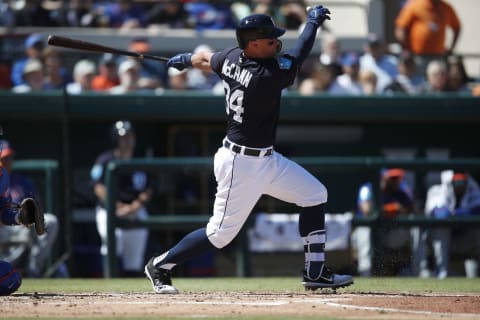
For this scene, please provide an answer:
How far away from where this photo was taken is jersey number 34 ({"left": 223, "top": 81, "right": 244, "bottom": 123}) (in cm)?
658

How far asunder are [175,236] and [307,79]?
233 cm

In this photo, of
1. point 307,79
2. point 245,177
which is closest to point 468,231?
point 307,79

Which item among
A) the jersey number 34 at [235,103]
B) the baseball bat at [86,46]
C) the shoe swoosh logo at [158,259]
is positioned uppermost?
the baseball bat at [86,46]

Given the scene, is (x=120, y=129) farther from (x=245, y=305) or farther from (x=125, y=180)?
(x=245, y=305)

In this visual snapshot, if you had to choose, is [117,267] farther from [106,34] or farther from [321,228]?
[321,228]

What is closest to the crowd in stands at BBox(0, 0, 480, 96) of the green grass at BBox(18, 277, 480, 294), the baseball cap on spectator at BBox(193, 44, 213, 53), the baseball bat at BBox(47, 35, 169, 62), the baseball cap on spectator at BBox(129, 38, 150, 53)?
the baseball cap on spectator at BBox(129, 38, 150, 53)

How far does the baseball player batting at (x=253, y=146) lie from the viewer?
6.55 meters

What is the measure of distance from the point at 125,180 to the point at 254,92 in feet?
14.8

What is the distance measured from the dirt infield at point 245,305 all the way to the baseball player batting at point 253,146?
0.43m

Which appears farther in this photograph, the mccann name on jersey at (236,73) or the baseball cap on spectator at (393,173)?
the baseball cap on spectator at (393,173)

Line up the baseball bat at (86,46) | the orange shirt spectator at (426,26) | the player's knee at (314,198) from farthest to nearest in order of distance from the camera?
the orange shirt spectator at (426,26)
the baseball bat at (86,46)
the player's knee at (314,198)

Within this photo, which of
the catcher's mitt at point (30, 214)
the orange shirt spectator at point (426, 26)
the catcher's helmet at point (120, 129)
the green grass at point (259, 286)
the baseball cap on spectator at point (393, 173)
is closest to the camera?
the catcher's mitt at point (30, 214)

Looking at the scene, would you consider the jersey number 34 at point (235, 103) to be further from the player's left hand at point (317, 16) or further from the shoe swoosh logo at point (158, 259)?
the shoe swoosh logo at point (158, 259)

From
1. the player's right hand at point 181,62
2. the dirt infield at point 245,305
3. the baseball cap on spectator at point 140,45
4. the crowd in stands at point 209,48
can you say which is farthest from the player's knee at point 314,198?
the baseball cap on spectator at point 140,45
